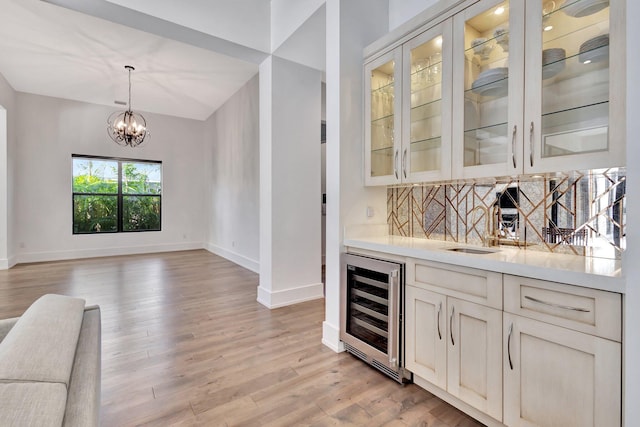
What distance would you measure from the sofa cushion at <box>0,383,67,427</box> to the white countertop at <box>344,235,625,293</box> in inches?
68.4

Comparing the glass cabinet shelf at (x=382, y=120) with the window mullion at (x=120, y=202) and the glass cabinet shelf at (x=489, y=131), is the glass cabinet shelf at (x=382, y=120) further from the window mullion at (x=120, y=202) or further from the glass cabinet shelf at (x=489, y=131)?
the window mullion at (x=120, y=202)

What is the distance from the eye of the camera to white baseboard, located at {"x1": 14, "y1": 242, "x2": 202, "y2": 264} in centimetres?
633

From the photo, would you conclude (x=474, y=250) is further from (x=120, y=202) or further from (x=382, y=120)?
→ (x=120, y=202)

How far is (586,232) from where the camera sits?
1.76 m

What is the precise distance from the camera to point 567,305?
1389 millimetres

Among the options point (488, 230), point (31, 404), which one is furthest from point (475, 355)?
point (31, 404)

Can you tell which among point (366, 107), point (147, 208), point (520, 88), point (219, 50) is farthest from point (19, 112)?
point (520, 88)

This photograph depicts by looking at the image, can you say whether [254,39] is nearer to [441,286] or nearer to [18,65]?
[441,286]

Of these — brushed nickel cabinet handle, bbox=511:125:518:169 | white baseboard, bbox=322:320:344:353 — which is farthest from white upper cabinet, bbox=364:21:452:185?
white baseboard, bbox=322:320:344:353

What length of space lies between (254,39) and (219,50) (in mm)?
405

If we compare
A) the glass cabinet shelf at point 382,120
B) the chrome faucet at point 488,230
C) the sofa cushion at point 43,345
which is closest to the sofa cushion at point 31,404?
the sofa cushion at point 43,345

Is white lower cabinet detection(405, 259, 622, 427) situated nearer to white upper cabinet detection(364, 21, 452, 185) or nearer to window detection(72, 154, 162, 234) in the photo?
white upper cabinet detection(364, 21, 452, 185)

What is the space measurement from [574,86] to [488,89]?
1.49ft

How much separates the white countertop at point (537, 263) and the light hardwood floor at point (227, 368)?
905 mm
